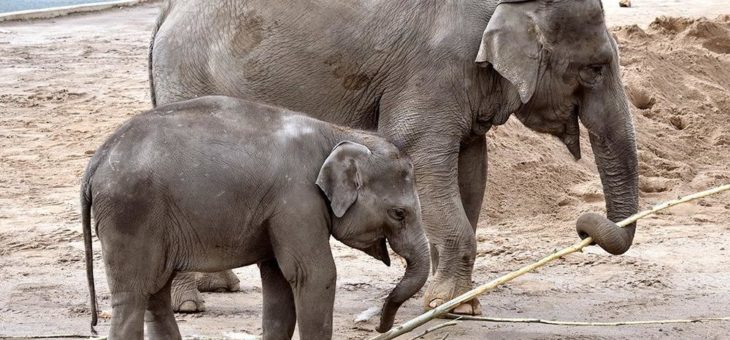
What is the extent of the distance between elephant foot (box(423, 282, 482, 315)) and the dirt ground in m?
0.09

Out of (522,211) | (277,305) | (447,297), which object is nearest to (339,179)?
(277,305)

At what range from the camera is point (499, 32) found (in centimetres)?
636

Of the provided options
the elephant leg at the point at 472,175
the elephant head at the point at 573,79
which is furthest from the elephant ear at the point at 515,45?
the elephant leg at the point at 472,175

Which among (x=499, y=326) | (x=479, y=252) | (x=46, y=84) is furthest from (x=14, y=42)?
(x=499, y=326)

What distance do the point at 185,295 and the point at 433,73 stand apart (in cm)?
148

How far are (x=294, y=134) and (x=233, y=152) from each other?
24 centimetres

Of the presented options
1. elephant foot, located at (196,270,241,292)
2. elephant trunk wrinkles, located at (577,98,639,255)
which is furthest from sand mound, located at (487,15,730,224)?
elephant foot, located at (196,270,241,292)

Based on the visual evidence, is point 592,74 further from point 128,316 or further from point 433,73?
point 128,316

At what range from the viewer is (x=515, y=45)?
6.38 metres

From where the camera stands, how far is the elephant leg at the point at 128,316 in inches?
202

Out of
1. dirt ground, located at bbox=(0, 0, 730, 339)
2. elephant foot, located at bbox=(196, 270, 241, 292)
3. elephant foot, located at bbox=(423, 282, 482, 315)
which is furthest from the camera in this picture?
elephant foot, located at bbox=(196, 270, 241, 292)

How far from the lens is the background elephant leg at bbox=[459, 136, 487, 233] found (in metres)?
7.17

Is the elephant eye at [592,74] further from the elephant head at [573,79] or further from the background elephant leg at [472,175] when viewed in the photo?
the background elephant leg at [472,175]

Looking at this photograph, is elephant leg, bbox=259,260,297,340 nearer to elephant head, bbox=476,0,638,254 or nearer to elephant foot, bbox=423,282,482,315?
elephant foot, bbox=423,282,482,315
